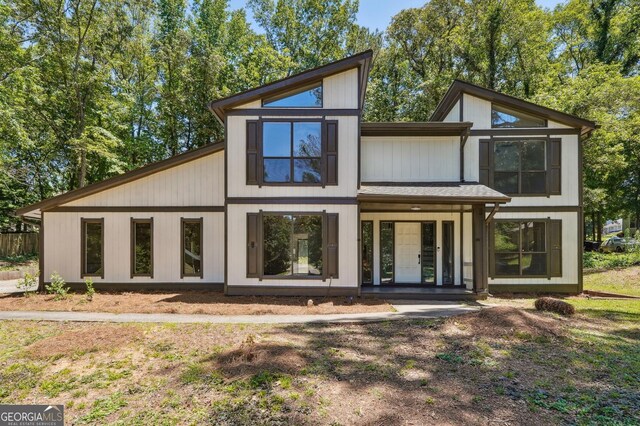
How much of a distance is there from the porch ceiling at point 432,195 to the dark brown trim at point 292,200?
49cm

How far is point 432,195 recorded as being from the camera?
921 cm

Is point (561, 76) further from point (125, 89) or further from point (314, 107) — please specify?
point (125, 89)

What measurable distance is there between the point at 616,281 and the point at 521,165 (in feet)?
23.5

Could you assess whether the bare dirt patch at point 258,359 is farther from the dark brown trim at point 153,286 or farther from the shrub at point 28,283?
the shrub at point 28,283

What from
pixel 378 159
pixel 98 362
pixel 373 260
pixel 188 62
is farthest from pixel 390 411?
pixel 188 62

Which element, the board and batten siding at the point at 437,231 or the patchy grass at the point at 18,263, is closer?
the board and batten siding at the point at 437,231

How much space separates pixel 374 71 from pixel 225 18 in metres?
12.1

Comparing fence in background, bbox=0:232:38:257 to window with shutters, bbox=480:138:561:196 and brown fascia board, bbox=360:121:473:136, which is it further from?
window with shutters, bbox=480:138:561:196

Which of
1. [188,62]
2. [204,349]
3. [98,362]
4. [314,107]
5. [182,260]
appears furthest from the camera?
[188,62]

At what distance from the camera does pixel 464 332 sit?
592 centimetres

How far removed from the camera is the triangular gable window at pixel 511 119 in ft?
36.6

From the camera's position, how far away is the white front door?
11328mm

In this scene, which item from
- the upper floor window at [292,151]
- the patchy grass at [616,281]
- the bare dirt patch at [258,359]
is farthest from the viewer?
the patchy grass at [616,281]

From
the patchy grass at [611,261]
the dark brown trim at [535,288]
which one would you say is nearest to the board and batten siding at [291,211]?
the dark brown trim at [535,288]
